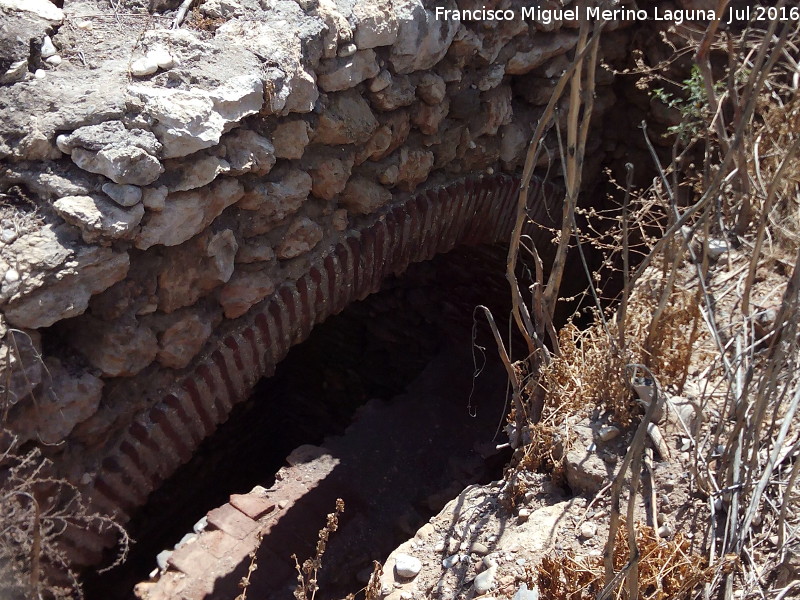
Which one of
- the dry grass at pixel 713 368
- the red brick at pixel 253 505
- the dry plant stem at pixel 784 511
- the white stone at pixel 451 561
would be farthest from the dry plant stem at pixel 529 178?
the red brick at pixel 253 505

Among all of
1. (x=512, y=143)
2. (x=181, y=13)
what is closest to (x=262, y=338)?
(x=181, y=13)

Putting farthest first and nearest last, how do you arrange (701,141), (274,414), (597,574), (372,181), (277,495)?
(274,414) < (701,141) < (277,495) < (372,181) < (597,574)

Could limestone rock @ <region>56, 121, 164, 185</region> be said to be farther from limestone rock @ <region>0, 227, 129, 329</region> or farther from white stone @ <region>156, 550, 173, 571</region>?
white stone @ <region>156, 550, 173, 571</region>

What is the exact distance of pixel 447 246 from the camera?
3.64m

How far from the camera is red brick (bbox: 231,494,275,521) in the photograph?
3112mm

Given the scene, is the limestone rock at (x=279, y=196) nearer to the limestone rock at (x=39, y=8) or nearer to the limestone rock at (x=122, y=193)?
the limestone rock at (x=122, y=193)

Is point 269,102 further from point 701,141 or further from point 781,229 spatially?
point 701,141

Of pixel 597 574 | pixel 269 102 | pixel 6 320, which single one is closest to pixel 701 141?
pixel 269 102

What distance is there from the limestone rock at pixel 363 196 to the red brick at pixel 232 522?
4.34 feet

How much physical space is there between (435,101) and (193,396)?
4.93 feet

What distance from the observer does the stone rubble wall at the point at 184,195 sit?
Result: 6.77 ft

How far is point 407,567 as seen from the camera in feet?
7.02

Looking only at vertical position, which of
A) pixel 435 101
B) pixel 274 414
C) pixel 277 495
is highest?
pixel 435 101

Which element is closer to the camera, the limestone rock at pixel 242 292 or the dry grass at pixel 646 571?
the dry grass at pixel 646 571
